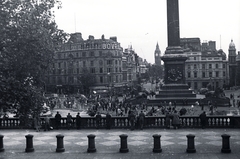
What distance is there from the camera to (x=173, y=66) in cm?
4391

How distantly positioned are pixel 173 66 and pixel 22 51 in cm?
3181

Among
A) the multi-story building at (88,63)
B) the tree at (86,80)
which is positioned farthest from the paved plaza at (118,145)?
the multi-story building at (88,63)

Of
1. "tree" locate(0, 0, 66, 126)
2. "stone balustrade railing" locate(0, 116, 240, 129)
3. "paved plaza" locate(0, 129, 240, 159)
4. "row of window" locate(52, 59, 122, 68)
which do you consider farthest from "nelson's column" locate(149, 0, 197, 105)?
"row of window" locate(52, 59, 122, 68)

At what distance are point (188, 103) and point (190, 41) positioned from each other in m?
69.5

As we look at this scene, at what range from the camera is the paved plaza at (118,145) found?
1513cm

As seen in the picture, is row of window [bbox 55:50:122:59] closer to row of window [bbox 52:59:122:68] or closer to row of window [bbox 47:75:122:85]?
row of window [bbox 52:59:122:68]

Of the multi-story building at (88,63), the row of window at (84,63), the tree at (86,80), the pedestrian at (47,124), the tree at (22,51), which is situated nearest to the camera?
the tree at (22,51)

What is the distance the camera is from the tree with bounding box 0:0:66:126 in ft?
44.1

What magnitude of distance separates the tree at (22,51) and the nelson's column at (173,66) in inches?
1180

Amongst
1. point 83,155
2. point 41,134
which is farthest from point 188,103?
point 83,155

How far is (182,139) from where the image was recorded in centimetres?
1830

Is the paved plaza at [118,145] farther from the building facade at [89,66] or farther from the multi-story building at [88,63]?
the multi-story building at [88,63]

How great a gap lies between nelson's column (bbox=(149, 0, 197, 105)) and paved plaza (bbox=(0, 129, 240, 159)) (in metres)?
22.7

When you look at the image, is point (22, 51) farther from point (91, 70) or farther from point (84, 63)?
point (84, 63)
